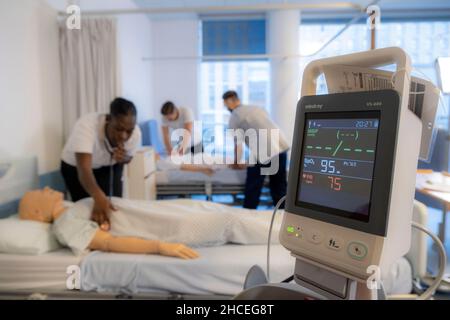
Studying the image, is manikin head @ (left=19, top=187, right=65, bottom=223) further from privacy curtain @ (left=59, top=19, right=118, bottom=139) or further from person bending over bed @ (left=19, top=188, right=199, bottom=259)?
privacy curtain @ (left=59, top=19, right=118, bottom=139)

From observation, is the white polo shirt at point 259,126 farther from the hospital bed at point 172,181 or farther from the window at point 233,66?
the window at point 233,66

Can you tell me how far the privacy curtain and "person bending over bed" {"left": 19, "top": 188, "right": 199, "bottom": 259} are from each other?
0.60 meters

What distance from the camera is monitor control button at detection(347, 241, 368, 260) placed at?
42cm

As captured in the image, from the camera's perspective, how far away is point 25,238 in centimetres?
126

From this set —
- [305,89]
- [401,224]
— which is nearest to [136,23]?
[305,89]

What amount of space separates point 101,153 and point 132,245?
63cm

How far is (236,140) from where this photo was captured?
1826mm

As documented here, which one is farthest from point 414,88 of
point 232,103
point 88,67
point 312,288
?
point 88,67

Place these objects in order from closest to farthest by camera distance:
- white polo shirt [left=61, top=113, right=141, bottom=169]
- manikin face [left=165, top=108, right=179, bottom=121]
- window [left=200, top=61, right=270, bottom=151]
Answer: white polo shirt [left=61, top=113, right=141, bottom=169]
manikin face [left=165, top=108, right=179, bottom=121]
window [left=200, top=61, right=270, bottom=151]

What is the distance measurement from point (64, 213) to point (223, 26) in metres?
3.25

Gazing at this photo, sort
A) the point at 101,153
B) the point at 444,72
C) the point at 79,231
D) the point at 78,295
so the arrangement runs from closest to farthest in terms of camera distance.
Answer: the point at 444,72
the point at 78,295
the point at 79,231
the point at 101,153

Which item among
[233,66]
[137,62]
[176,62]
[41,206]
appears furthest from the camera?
[176,62]

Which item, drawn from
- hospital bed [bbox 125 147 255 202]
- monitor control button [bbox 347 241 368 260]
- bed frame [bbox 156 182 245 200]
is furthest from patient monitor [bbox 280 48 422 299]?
bed frame [bbox 156 182 245 200]

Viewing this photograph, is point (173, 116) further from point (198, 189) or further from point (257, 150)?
point (257, 150)
